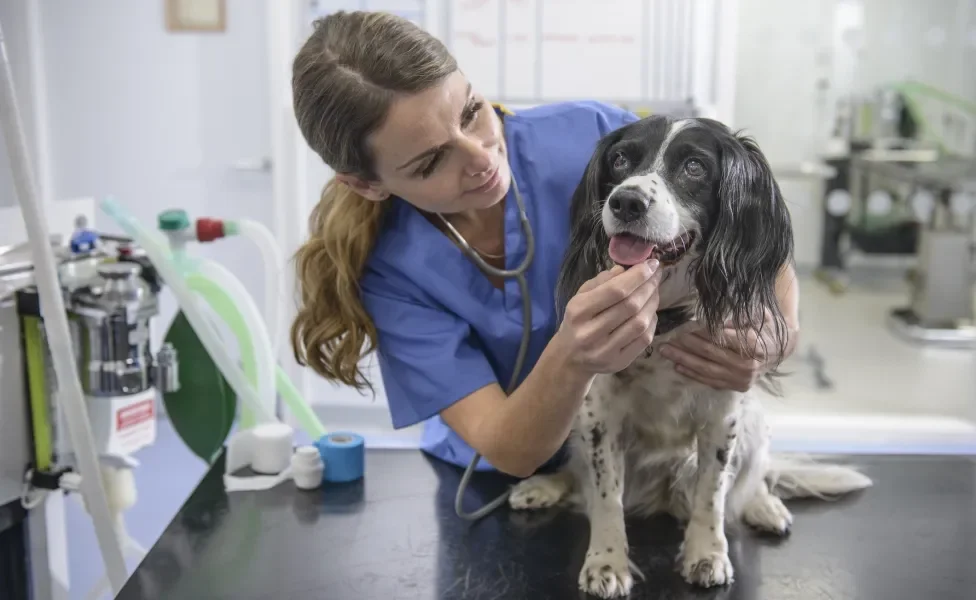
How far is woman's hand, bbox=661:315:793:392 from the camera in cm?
113

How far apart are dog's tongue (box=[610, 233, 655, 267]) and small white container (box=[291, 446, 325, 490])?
0.65 meters

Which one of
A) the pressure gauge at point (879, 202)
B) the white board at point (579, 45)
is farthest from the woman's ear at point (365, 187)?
the pressure gauge at point (879, 202)

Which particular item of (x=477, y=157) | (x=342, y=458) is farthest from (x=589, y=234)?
(x=342, y=458)

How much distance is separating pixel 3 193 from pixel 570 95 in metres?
1.70

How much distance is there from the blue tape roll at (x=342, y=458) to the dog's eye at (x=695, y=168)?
0.71 meters

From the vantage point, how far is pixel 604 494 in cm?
120

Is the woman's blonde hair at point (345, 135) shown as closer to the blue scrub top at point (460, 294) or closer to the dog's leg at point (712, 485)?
the blue scrub top at point (460, 294)

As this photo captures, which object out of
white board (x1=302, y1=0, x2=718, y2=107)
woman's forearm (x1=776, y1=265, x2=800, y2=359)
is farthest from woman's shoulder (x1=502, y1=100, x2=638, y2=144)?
white board (x1=302, y1=0, x2=718, y2=107)

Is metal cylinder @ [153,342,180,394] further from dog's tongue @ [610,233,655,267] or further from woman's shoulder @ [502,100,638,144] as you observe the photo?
dog's tongue @ [610,233,655,267]

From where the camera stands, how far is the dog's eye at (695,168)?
3.48 feet

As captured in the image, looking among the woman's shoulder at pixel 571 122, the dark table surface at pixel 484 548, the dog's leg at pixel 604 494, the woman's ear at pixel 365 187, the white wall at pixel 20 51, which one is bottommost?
the dark table surface at pixel 484 548

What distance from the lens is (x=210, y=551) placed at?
123 centimetres

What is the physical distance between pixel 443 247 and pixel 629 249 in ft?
1.33

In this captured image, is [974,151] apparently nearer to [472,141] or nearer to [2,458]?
[472,141]
